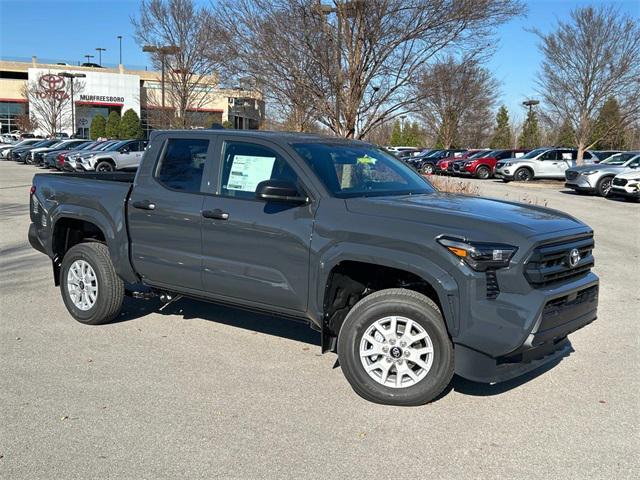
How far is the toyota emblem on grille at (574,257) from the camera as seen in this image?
433cm

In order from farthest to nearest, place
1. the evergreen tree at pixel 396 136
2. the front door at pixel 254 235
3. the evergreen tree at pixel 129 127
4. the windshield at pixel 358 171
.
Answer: the evergreen tree at pixel 396 136, the evergreen tree at pixel 129 127, the windshield at pixel 358 171, the front door at pixel 254 235

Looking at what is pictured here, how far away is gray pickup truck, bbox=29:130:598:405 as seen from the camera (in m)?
3.97

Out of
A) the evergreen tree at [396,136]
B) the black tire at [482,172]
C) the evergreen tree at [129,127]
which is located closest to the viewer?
the black tire at [482,172]

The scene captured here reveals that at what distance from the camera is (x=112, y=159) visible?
26.4 metres

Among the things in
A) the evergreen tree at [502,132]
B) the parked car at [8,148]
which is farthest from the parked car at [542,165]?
the parked car at [8,148]

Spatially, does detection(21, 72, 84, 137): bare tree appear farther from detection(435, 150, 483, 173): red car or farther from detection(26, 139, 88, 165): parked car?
detection(435, 150, 483, 173): red car

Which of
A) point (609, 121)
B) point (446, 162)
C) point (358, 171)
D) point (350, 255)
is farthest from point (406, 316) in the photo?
point (446, 162)

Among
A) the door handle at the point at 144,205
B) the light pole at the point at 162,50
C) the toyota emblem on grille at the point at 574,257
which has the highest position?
the light pole at the point at 162,50

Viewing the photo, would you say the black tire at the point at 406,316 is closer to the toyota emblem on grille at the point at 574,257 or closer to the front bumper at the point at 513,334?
the front bumper at the point at 513,334

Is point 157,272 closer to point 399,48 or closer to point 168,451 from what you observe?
point 168,451

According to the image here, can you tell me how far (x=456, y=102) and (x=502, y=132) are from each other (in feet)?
136

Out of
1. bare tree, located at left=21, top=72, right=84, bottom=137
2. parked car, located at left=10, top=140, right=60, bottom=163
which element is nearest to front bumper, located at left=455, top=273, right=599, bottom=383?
parked car, located at left=10, top=140, right=60, bottom=163

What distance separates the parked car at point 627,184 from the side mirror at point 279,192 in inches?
732

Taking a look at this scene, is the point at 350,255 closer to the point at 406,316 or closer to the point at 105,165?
the point at 406,316
